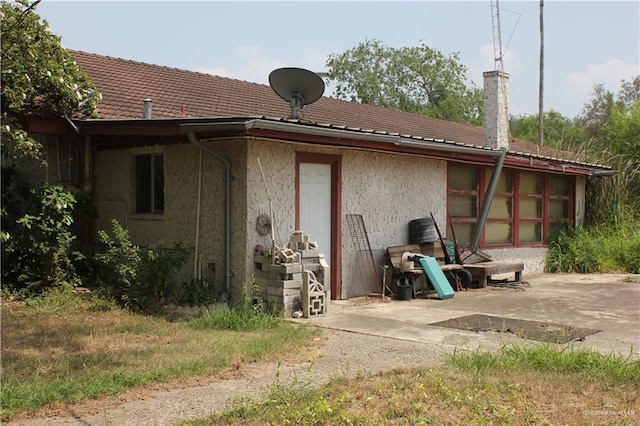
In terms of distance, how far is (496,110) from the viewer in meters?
14.2

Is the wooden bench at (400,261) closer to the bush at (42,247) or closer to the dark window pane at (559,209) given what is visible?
the bush at (42,247)

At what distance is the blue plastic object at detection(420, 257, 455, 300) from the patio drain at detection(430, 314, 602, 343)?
1646mm

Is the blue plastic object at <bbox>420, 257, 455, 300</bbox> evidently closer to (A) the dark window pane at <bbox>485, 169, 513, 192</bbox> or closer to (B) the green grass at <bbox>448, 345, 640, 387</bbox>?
(A) the dark window pane at <bbox>485, 169, 513, 192</bbox>

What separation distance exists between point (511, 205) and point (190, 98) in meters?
7.48

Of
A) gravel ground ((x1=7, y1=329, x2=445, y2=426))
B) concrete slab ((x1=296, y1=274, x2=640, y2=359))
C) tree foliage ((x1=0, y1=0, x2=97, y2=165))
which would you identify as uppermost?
tree foliage ((x1=0, y1=0, x2=97, y2=165))

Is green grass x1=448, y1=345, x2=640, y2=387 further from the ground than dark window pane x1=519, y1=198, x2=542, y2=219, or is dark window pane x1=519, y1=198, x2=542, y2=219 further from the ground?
dark window pane x1=519, y1=198, x2=542, y2=219

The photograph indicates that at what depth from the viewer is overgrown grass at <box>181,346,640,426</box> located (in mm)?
4543

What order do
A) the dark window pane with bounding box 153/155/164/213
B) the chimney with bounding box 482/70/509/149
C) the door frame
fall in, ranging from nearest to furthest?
the dark window pane with bounding box 153/155/164/213 < the door frame < the chimney with bounding box 482/70/509/149

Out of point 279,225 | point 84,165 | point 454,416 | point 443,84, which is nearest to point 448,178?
point 279,225

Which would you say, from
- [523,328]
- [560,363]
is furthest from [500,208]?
[560,363]

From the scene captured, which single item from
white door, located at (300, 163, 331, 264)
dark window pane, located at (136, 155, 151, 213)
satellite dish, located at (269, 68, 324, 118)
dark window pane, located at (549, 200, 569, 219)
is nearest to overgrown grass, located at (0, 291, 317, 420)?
dark window pane, located at (136, 155, 151, 213)

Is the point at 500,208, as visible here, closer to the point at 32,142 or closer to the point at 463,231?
the point at 463,231

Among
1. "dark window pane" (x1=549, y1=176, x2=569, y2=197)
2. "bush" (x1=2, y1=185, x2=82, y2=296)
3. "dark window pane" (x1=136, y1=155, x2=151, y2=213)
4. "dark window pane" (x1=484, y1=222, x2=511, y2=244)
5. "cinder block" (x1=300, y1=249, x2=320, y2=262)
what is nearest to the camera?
"cinder block" (x1=300, y1=249, x2=320, y2=262)

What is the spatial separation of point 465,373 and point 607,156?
1498 cm
